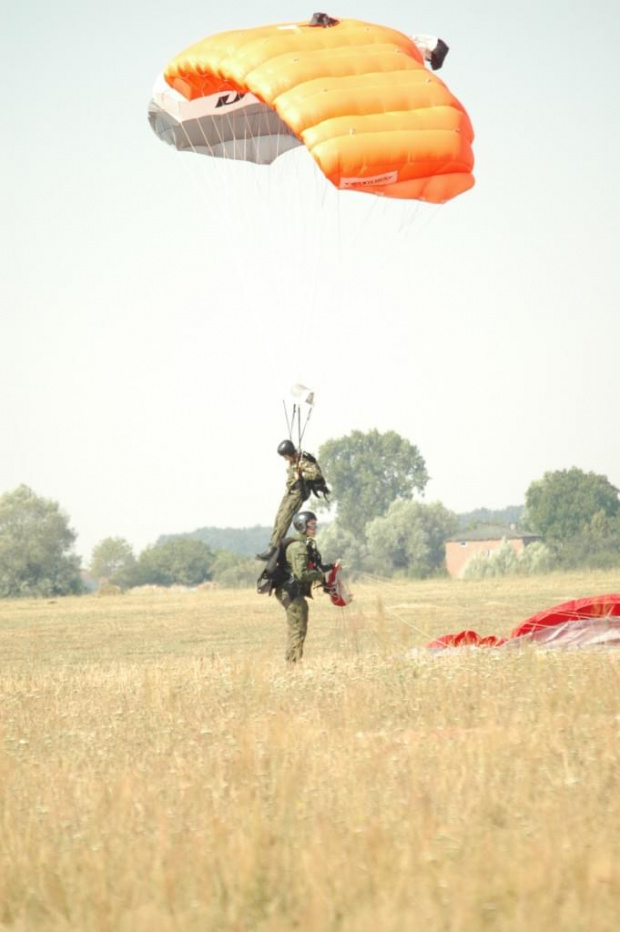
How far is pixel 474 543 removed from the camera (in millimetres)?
103438

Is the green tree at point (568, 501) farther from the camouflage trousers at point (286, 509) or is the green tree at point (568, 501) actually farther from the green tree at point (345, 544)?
the camouflage trousers at point (286, 509)

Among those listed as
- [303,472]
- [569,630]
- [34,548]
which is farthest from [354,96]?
[34,548]

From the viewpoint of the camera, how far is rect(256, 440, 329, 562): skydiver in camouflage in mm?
12195

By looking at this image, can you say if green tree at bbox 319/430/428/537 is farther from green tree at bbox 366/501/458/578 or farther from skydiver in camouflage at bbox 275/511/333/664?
skydiver in camouflage at bbox 275/511/333/664

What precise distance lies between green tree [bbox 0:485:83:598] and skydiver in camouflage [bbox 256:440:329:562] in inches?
2363

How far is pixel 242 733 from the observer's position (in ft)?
23.9

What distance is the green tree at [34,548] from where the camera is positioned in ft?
234

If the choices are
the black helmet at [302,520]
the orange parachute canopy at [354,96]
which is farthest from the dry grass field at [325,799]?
the orange parachute canopy at [354,96]

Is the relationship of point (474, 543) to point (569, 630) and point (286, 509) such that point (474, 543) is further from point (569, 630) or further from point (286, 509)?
point (286, 509)

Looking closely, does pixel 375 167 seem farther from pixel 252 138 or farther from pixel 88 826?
pixel 88 826

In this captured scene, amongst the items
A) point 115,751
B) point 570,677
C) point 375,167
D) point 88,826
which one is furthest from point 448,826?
point 375,167

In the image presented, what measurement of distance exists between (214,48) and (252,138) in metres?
1.98

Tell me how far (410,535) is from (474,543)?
20.1 ft

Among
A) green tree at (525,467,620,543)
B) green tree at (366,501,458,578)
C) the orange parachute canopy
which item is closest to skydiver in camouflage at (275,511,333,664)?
the orange parachute canopy
